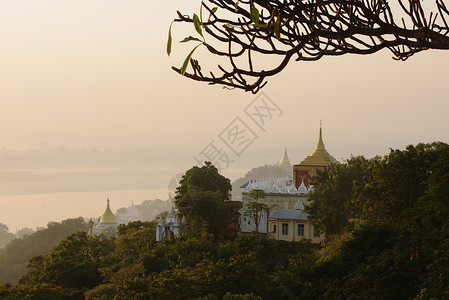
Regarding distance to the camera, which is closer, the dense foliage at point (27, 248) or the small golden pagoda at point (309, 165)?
the small golden pagoda at point (309, 165)

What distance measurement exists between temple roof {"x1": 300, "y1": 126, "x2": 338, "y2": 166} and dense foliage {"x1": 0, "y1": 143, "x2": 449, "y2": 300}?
11.7 metres

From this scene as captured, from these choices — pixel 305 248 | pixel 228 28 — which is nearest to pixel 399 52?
pixel 228 28

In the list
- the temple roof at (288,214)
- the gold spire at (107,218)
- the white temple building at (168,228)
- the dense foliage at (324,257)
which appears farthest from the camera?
the gold spire at (107,218)

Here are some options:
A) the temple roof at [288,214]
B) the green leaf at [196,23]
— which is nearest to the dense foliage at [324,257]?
the temple roof at [288,214]

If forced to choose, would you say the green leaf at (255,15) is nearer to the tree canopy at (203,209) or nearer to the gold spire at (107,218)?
the tree canopy at (203,209)

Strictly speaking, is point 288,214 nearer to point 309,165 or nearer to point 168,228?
point 168,228

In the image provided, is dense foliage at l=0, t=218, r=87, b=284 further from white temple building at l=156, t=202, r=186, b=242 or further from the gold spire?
white temple building at l=156, t=202, r=186, b=242

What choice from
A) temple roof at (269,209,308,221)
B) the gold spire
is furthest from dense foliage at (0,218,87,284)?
temple roof at (269,209,308,221)

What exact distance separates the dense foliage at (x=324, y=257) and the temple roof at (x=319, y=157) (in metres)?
11.7

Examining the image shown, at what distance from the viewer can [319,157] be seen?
165ft

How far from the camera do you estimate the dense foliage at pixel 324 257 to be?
53.9 ft

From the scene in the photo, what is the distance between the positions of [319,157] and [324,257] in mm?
23221

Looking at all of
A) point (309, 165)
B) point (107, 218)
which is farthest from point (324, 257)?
point (107, 218)

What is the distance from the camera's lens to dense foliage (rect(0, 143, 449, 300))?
16.4 m
